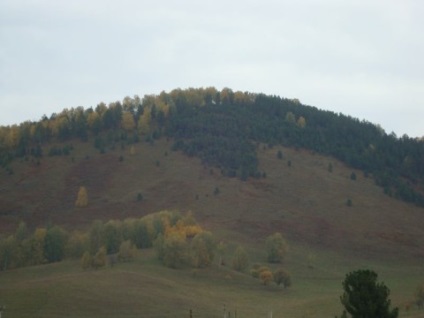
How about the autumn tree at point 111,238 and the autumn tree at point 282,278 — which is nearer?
the autumn tree at point 282,278

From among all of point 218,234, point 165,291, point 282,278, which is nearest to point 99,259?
point 165,291

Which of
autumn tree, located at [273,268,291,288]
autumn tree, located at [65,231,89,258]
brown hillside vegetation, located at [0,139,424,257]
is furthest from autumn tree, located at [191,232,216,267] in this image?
brown hillside vegetation, located at [0,139,424,257]

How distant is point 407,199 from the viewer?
194 meters

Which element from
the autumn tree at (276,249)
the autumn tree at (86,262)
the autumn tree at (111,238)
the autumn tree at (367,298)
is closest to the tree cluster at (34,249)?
the autumn tree at (111,238)

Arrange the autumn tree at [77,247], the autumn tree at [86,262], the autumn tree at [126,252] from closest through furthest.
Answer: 1. the autumn tree at [86,262]
2. the autumn tree at [126,252]
3. the autumn tree at [77,247]

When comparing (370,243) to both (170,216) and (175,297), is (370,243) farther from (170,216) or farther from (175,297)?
(175,297)

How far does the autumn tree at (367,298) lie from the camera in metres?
41.6

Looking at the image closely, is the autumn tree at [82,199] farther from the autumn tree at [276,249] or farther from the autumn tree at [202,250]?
the autumn tree at [202,250]

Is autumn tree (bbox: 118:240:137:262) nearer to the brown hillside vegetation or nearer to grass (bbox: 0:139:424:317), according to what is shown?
grass (bbox: 0:139:424:317)

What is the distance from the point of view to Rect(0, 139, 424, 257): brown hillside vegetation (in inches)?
6506

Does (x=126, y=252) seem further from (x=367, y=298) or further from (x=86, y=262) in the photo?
(x=367, y=298)

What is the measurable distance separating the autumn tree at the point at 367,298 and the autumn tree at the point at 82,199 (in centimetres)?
14402

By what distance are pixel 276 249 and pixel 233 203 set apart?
36561 mm

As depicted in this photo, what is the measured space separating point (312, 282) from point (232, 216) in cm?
4366
